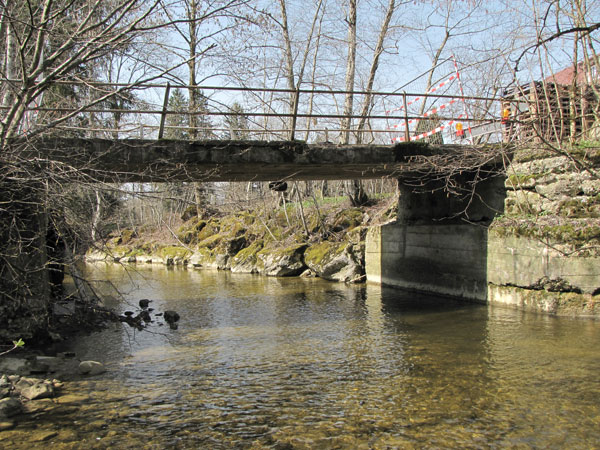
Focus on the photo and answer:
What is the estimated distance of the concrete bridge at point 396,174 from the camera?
11.1m

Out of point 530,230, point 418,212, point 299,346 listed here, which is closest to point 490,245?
point 530,230

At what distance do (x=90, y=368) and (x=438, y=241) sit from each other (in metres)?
11.6

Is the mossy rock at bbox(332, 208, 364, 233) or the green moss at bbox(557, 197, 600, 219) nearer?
the green moss at bbox(557, 197, 600, 219)

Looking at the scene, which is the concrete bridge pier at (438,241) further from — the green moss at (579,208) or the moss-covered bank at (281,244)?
the green moss at (579,208)

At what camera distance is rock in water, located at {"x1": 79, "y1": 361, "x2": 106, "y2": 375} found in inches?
306

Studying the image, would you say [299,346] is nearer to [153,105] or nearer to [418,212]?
[153,105]

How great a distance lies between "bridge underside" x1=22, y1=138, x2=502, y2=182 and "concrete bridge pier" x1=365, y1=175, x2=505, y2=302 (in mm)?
1633

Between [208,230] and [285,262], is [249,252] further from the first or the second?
[208,230]

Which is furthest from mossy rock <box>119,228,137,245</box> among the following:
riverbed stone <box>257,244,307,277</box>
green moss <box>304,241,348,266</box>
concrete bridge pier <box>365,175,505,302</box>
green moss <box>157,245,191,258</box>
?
concrete bridge pier <box>365,175,505,302</box>

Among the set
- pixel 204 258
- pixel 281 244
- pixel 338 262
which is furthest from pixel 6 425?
pixel 204 258

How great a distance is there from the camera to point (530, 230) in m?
12.5

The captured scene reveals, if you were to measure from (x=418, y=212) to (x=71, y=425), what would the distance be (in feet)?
46.9

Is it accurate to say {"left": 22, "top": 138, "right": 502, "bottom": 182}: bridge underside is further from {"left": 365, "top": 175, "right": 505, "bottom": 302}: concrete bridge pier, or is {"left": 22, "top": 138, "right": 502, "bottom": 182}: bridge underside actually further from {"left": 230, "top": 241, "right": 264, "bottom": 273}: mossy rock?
{"left": 230, "top": 241, "right": 264, "bottom": 273}: mossy rock

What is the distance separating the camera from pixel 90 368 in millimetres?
7828
